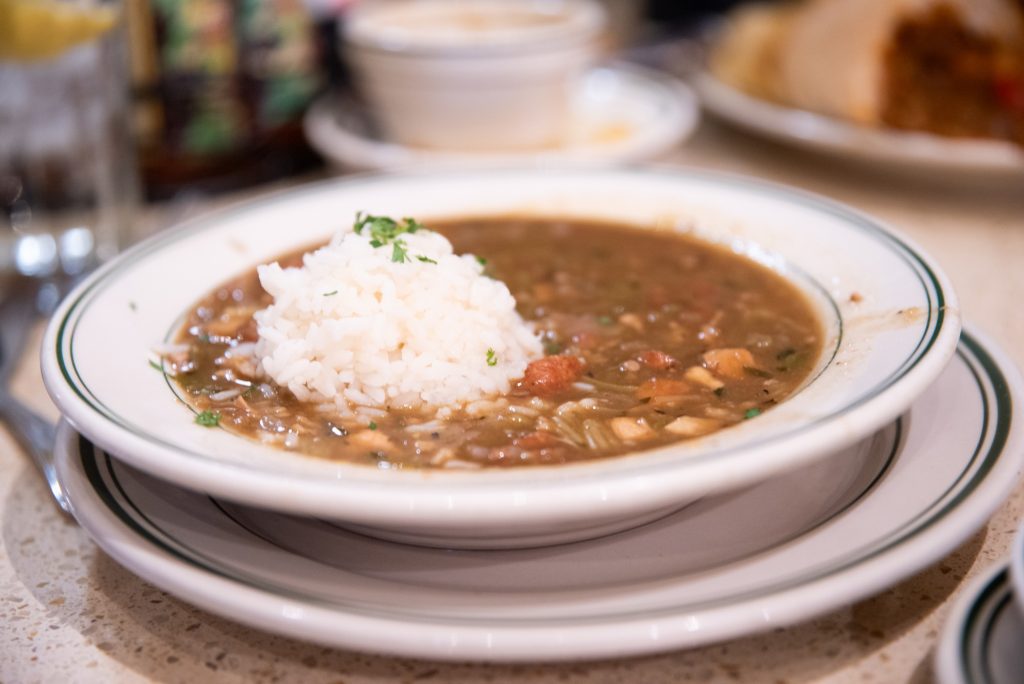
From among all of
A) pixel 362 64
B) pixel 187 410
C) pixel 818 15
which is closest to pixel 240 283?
pixel 187 410

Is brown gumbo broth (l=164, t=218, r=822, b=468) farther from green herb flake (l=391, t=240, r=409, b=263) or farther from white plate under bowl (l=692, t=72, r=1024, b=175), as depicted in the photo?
A: white plate under bowl (l=692, t=72, r=1024, b=175)

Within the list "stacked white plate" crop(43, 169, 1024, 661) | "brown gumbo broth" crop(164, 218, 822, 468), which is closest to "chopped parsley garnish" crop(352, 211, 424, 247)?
"brown gumbo broth" crop(164, 218, 822, 468)

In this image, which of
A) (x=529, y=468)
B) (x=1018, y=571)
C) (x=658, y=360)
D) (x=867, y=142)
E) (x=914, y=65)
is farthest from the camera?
(x=914, y=65)

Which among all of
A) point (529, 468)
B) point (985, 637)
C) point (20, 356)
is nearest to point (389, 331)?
point (529, 468)

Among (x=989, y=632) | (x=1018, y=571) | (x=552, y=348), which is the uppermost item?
(x=1018, y=571)

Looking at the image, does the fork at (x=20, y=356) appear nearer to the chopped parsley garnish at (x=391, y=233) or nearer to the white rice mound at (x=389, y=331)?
the white rice mound at (x=389, y=331)

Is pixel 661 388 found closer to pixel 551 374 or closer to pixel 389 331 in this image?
pixel 551 374

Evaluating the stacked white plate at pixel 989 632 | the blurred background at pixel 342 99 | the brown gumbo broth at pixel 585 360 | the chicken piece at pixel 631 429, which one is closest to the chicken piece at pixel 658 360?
the brown gumbo broth at pixel 585 360

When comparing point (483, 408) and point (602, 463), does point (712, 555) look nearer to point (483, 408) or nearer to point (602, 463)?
point (602, 463)
